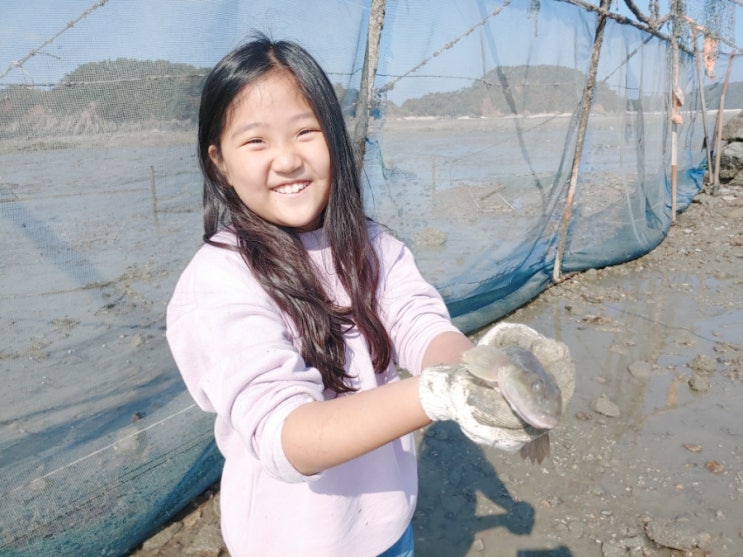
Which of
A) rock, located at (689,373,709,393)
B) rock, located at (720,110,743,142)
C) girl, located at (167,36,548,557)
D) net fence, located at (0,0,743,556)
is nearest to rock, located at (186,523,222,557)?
net fence, located at (0,0,743,556)

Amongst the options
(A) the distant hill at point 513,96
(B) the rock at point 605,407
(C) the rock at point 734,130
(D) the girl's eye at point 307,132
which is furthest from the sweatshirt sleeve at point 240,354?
(C) the rock at point 734,130

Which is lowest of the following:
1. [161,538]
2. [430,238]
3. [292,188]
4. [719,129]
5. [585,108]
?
[161,538]

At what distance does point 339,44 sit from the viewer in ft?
8.82

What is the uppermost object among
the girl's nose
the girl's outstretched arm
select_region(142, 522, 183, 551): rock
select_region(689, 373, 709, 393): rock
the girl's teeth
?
the girl's nose

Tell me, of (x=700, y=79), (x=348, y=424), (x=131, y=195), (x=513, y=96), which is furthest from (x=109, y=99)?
(x=700, y=79)

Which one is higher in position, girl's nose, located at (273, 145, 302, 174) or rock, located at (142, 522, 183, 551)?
girl's nose, located at (273, 145, 302, 174)

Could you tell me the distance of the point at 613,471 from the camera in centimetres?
275

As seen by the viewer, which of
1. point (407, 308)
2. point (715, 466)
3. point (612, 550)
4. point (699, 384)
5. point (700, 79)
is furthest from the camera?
point (700, 79)

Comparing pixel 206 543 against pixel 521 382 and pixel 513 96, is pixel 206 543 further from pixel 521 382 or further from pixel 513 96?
pixel 513 96

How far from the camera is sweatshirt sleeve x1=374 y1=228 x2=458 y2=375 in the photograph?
1210 mm

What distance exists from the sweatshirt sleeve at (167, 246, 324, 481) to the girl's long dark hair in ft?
0.19

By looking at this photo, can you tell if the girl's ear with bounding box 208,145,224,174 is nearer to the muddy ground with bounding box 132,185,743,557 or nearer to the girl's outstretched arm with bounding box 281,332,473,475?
the girl's outstretched arm with bounding box 281,332,473,475

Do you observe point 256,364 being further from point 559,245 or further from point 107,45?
point 559,245

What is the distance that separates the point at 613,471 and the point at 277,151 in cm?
239
